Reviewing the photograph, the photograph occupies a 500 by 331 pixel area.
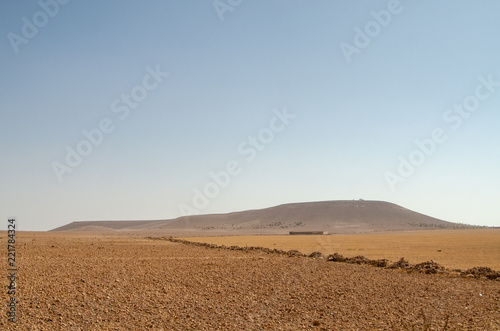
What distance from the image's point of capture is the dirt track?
34.5ft

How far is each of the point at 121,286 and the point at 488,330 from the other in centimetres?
1060

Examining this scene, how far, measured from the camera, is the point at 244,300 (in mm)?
13070

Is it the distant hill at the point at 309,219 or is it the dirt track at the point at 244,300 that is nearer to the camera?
the dirt track at the point at 244,300

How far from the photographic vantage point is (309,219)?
141500 mm

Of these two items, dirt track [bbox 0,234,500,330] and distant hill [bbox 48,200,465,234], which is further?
distant hill [bbox 48,200,465,234]

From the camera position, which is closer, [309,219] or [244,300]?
[244,300]

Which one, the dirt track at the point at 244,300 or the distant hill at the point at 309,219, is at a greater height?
the distant hill at the point at 309,219

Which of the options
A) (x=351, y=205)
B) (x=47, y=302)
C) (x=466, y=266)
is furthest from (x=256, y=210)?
(x=47, y=302)

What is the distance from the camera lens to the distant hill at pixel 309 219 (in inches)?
5172

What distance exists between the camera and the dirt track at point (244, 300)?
10.5 meters

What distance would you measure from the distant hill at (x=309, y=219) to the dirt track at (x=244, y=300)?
357 feet

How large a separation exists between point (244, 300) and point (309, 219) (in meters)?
130

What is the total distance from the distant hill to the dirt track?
109 m

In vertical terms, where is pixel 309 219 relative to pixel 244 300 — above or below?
above
